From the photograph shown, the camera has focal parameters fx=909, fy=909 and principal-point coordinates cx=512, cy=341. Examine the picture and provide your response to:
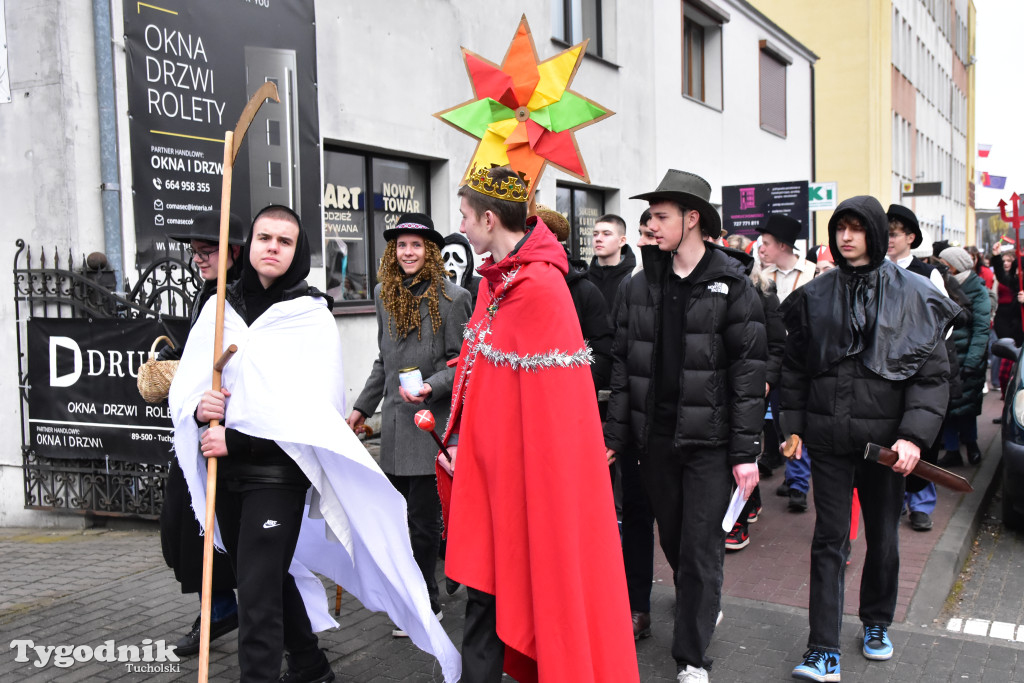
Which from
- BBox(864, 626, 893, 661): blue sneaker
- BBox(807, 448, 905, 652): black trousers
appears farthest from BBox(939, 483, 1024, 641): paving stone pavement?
BBox(807, 448, 905, 652): black trousers

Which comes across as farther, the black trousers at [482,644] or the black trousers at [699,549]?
the black trousers at [699,549]

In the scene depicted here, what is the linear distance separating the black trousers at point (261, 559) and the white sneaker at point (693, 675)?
1.74 metres

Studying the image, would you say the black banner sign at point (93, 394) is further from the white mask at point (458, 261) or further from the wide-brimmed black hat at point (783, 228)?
the wide-brimmed black hat at point (783, 228)

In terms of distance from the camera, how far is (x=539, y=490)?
3.29 metres

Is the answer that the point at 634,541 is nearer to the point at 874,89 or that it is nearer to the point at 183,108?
the point at 183,108

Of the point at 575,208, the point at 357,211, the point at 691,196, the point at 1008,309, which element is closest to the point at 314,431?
the point at 691,196

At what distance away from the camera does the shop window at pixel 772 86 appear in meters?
21.5

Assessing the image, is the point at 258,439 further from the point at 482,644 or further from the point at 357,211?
the point at 357,211

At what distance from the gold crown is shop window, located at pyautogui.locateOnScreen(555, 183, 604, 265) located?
34.6 ft

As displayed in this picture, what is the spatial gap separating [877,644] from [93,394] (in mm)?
5651

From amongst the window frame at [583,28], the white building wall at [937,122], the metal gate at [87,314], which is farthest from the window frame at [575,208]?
the white building wall at [937,122]

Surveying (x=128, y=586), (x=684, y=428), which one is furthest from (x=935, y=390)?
(x=128, y=586)

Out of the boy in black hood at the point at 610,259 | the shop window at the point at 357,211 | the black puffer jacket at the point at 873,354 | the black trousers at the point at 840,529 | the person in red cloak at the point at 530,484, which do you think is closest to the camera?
the person in red cloak at the point at 530,484

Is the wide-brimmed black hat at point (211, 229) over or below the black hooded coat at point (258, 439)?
over
